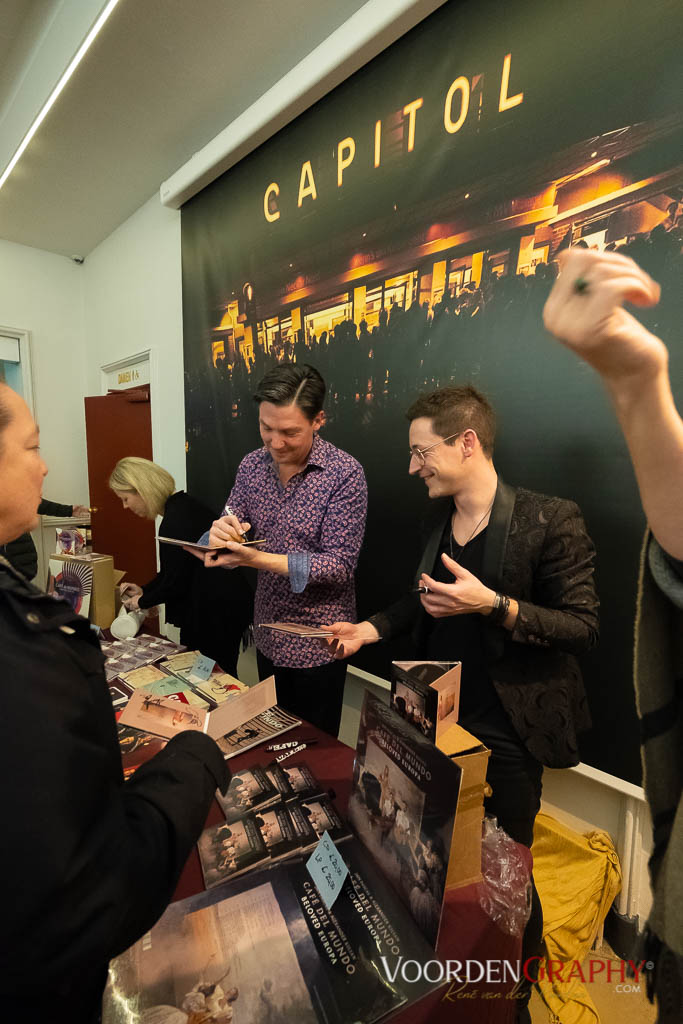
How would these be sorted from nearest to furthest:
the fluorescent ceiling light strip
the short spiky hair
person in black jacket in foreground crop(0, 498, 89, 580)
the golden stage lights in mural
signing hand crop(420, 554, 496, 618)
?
1. signing hand crop(420, 554, 496, 618)
2. the golden stage lights in mural
3. the fluorescent ceiling light strip
4. the short spiky hair
5. person in black jacket in foreground crop(0, 498, 89, 580)

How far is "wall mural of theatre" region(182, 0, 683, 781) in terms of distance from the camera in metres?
1.32

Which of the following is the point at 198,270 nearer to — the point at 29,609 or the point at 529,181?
the point at 529,181

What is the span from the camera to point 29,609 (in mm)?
535

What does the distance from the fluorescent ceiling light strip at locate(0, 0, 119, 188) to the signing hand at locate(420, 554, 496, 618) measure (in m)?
2.39

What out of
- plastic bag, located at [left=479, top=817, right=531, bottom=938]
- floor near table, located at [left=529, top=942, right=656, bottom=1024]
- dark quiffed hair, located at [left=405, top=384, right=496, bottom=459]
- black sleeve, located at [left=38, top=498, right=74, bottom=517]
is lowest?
floor near table, located at [left=529, top=942, right=656, bottom=1024]

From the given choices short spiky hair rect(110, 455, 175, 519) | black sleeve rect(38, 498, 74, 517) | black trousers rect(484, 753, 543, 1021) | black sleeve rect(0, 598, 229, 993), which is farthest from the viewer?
black sleeve rect(38, 498, 74, 517)

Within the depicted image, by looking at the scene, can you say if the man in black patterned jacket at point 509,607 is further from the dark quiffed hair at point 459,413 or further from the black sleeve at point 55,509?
the black sleeve at point 55,509

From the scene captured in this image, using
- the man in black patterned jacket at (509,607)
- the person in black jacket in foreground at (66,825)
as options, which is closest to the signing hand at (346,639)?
the man in black patterned jacket at (509,607)

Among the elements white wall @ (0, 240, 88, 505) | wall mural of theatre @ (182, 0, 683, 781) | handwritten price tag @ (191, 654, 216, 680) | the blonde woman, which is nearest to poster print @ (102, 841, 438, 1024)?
handwritten price tag @ (191, 654, 216, 680)

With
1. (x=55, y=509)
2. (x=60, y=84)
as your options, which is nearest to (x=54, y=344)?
(x=55, y=509)

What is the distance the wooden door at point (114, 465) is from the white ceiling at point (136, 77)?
4.99ft

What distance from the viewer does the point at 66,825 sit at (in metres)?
0.46

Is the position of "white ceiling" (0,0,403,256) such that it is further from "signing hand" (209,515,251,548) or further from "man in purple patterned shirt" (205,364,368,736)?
"signing hand" (209,515,251,548)

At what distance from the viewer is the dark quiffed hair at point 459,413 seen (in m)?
1.31
